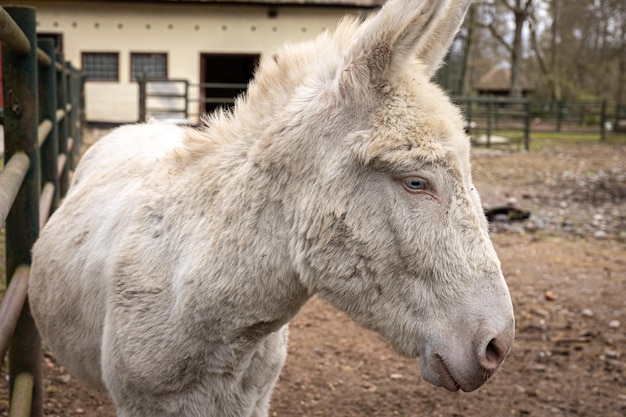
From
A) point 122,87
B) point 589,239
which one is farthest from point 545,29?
point 589,239

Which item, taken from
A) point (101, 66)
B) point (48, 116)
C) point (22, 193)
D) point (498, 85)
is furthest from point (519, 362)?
point (498, 85)

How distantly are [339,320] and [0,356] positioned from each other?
349 centimetres

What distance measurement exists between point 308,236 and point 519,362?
3.26m

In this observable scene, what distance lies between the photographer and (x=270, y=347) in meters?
2.36

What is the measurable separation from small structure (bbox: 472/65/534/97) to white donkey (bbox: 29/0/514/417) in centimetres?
4556

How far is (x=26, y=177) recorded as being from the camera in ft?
10.1

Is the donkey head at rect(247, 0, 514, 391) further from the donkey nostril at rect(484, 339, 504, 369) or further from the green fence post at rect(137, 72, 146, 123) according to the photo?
the green fence post at rect(137, 72, 146, 123)

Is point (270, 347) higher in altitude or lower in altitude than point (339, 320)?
higher

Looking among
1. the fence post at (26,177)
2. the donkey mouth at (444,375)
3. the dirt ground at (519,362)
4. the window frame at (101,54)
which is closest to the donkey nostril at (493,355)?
the donkey mouth at (444,375)

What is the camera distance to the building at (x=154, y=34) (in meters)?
20.8

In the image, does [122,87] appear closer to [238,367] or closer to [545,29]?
[238,367]

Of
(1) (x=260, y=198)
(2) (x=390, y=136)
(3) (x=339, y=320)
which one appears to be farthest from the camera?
(3) (x=339, y=320)

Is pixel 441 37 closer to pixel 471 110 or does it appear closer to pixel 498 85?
pixel 471 110

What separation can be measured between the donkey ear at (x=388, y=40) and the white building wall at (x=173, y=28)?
19.4 m
